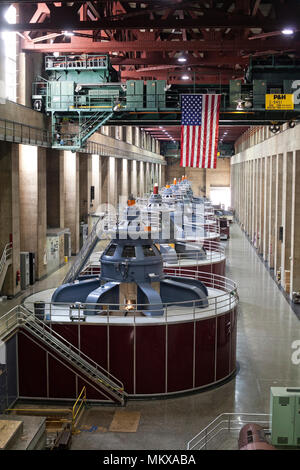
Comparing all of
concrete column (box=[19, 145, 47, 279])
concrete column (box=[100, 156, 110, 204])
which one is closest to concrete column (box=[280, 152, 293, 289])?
concrete column (box=[19, 145, 47, 279])

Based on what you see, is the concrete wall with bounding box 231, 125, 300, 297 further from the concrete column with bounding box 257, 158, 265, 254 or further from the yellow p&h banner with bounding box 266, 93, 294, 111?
the yellow p&h banner with bounding box 266, 93, 294, 111

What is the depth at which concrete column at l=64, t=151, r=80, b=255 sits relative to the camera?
125 ft

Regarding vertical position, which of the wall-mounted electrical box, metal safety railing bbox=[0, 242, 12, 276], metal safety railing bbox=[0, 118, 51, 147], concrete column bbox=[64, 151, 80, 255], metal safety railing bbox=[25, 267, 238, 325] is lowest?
the wall-mounted electrical box

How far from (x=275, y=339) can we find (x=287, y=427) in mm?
9772

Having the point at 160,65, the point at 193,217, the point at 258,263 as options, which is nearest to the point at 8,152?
the point at 160,65

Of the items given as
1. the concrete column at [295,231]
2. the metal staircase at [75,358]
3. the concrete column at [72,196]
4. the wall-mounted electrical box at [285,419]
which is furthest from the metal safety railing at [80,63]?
the wall-mounted electrical box at [285,419]

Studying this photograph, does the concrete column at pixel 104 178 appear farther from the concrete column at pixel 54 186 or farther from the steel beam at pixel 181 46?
the steel beam at pixel 181 46

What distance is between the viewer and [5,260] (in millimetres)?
24953

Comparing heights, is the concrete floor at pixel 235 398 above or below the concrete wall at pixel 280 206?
below

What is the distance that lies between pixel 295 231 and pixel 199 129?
661 centimetres

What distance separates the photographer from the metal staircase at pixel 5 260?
24705mm

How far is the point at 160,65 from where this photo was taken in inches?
1462

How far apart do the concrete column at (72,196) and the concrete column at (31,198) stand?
8.41m

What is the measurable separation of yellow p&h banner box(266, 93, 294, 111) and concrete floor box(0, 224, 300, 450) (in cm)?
920
